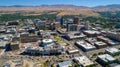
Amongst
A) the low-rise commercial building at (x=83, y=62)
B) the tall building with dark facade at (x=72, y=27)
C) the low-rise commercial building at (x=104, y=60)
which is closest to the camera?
the low-rise commercial building at (x=83, y=62)

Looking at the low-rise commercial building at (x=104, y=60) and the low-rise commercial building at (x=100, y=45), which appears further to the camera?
the low-rise commercial building at (x=100, y=45)

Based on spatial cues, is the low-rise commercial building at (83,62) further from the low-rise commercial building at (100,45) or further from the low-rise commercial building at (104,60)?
the low-rise commercial building at (100,45)

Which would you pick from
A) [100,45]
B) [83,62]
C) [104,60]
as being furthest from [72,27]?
[83,62]

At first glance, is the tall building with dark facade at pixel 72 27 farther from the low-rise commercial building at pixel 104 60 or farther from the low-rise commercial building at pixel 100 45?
the low-rise commercial building at pixel 104 60

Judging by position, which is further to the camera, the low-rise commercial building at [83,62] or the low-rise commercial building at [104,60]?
the low-rise commercial building at [104,60]

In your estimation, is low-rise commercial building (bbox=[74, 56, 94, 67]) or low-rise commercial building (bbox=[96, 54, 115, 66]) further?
low-rise commercial building (bbox=[96, 54, 115, 66])

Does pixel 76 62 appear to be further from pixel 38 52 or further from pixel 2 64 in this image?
pixel 2 64

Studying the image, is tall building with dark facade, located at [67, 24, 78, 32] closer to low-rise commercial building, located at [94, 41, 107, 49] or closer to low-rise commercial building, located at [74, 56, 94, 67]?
low-rise commercial building, located at [94, 41, 107, 49]

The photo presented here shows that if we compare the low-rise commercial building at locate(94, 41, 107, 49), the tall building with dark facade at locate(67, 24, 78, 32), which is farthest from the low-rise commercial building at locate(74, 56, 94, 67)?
the tall building with dark facade at locate(67, 24, 78, 32)

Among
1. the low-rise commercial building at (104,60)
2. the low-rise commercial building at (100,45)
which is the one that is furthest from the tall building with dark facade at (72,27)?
the low-rise commercial building at (104,60)

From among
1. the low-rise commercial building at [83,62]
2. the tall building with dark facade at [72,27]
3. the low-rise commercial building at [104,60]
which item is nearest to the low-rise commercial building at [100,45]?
the low-rise commercial building at [104,60]

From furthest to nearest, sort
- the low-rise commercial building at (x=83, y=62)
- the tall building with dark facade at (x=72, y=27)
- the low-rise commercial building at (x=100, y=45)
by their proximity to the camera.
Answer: the tall building with dark facade at (x=72, y=27)
the low-rise commercial building at (x=100, y=45)
the low-rise commercial building at (x=83, y=62)

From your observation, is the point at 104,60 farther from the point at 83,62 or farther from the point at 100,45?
the point at 100,45
